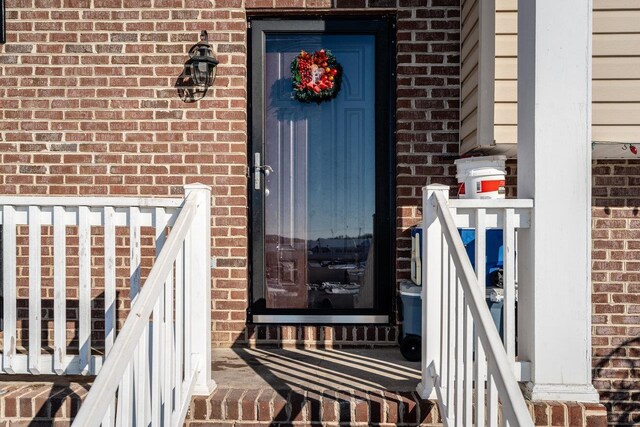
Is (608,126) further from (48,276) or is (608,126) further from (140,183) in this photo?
(48,276)

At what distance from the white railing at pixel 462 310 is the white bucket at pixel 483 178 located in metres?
0.62

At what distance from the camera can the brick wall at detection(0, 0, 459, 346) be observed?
336cm

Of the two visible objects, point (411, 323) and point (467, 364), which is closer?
point (467, 364)

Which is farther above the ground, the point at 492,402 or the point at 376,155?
the point at 376,155

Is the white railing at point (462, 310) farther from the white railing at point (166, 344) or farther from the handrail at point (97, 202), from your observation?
the handrail at point (97, 202)

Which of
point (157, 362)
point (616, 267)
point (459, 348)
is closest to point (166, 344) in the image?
point (157, 362)

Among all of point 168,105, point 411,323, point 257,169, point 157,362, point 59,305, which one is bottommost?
point 411,323

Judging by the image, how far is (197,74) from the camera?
333 cm

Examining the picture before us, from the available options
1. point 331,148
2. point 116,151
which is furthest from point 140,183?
point 331,148

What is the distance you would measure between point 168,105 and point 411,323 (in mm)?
2072

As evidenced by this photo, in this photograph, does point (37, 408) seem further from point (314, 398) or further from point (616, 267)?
point (616, 267)

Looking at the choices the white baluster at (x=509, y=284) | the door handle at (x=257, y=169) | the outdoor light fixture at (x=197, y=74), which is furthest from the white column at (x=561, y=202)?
the outdoor light fixture at (x=197, y=74)

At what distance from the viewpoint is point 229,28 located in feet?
11.0

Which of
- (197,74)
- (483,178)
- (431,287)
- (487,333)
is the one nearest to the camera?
(487,333)
